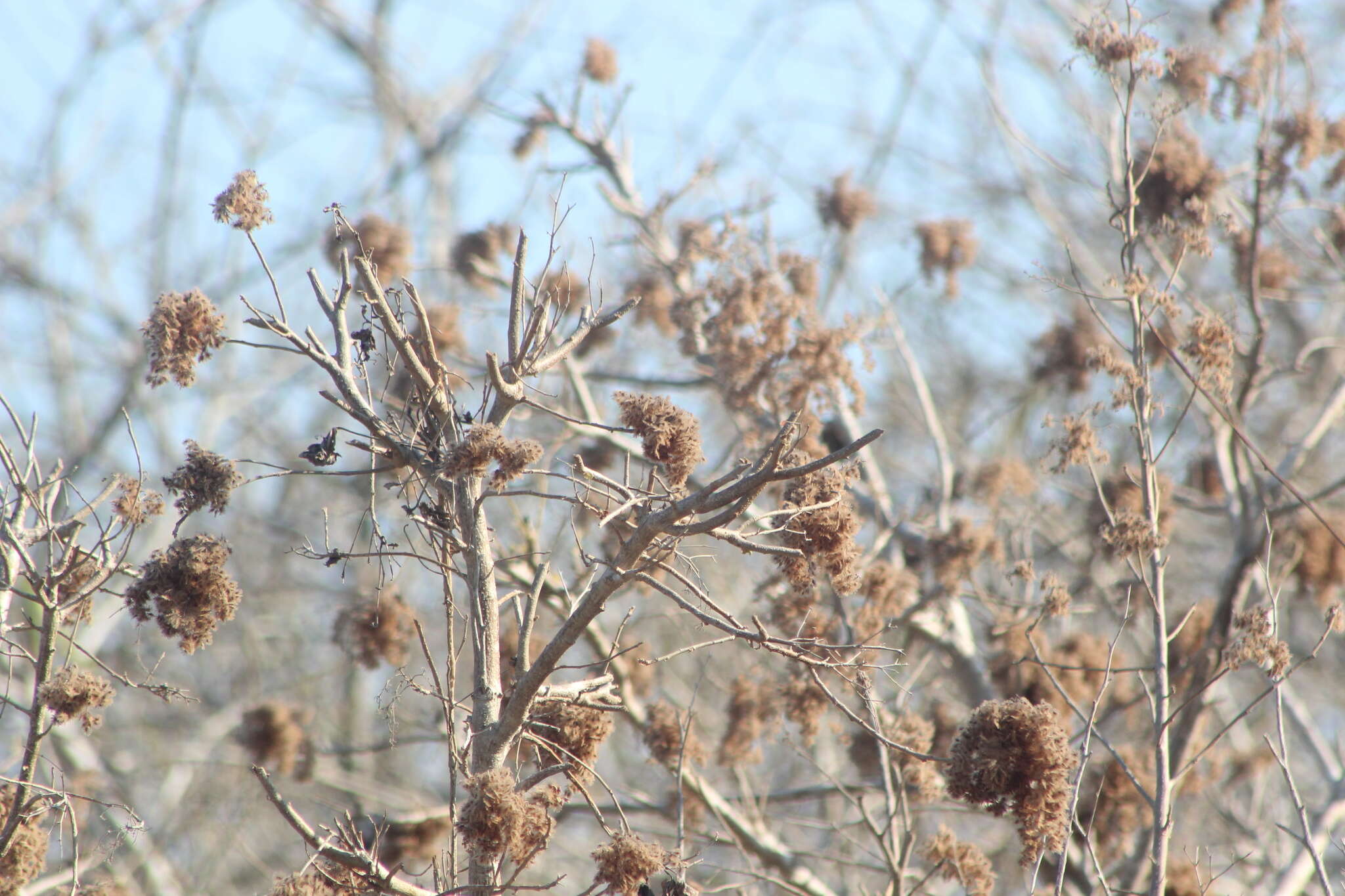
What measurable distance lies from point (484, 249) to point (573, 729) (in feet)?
13.8

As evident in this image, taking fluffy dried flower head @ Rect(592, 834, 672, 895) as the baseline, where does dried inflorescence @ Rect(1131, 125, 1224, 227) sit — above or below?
above

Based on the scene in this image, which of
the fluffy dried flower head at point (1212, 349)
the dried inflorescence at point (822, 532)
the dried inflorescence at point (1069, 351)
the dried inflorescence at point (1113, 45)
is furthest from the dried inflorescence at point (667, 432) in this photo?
the dried inflorescence at point (1069, 351)

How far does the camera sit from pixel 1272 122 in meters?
6.28

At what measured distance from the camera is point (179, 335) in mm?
3492

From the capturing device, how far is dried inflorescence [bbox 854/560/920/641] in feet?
17.4

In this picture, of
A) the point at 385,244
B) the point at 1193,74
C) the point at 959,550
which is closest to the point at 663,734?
the point at 959,550

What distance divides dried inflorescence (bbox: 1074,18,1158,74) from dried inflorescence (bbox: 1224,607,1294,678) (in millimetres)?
2285

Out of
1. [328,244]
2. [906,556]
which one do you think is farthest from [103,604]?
[906,556]

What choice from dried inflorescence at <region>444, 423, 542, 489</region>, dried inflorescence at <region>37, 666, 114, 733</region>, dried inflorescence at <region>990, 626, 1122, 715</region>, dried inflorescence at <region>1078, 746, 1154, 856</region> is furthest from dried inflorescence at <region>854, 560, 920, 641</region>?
dried inflorescence at <region>37, 666, 114, 733</region>

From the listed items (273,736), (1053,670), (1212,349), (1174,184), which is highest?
(1174,184)

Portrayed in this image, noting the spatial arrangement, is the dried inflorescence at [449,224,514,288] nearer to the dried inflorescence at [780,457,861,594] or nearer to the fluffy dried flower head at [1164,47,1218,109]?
the fluffy dried flower head at [1164,47,1218,109]

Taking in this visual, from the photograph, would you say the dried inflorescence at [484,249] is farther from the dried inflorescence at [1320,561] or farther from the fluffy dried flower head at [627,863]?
the dried inflorescence at [1320,561]

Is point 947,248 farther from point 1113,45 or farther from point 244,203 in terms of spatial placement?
point 244,203

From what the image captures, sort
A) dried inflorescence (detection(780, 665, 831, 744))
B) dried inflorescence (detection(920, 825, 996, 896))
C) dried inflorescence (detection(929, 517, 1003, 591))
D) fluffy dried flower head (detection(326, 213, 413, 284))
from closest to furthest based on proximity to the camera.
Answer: dried inflorescence (detection(920, 825, 996, 896))
dried inflorescence (detection(780, 665, 831, 744))
dried inflorescence (detection(929, 517, 1003, 591))
fluffy dried flower head (detection(326, 213, 413, 284))
